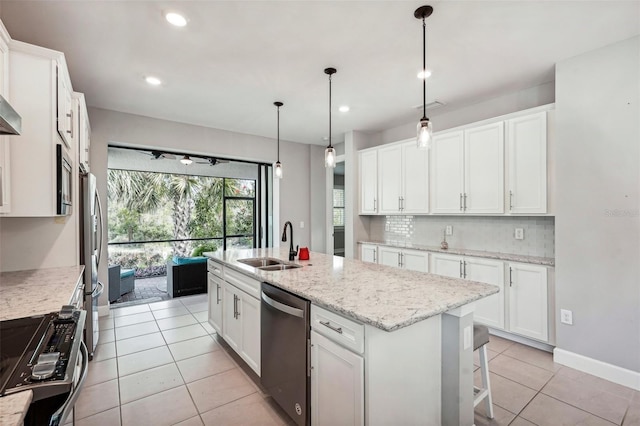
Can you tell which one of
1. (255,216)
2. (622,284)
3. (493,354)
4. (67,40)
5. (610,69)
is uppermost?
(67,40)

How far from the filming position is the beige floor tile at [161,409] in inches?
79.0

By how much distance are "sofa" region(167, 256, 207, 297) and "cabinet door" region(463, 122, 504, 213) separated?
13.5ft

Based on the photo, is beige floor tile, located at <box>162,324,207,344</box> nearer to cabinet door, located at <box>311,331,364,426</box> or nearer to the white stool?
cabinet door, located at <box>311,331,364,426</box>

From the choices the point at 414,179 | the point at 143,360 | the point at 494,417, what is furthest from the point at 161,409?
the point at 414,179

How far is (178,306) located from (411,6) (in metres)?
4.47

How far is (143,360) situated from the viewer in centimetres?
281

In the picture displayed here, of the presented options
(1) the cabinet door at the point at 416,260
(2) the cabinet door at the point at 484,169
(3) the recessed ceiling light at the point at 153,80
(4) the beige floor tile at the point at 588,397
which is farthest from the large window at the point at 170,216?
(4) the beige floor tile at the point at 588,397

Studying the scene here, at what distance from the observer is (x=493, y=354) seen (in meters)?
2.93

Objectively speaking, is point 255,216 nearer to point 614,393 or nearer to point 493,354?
point 493,354

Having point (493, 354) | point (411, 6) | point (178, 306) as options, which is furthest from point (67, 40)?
point (493, 354)

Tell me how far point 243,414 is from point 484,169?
3287mm

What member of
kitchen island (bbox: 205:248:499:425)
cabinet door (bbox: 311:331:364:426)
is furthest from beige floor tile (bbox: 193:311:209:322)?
cabinet door (bbox: 311:331:364:426)

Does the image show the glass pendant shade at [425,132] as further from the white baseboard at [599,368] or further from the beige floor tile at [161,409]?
the beige floor tile at [161,409]

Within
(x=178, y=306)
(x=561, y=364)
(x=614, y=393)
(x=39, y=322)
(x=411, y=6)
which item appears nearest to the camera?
(x=39, y=322)
